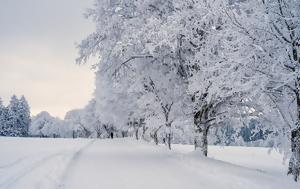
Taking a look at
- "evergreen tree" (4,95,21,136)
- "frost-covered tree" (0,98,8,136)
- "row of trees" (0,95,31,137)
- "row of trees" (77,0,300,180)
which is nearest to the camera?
"row of trees" (77,0,300,180)

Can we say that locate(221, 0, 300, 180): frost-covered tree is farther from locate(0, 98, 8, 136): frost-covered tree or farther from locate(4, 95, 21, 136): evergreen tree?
locate(4, 95, 21, 136): evergreen tree

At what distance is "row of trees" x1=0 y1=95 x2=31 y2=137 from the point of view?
309 ft

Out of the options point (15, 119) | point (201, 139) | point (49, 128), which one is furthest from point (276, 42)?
point (49, 128)

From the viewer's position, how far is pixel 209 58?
541 inches

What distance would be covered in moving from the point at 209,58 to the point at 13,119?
89.5 metres

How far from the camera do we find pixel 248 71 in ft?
35.6

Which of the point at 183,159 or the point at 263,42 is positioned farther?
the point at 183,159

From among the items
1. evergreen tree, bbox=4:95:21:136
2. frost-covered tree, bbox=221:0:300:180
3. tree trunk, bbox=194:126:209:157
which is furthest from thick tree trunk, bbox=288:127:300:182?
evergreen tree, bbox=4:95:21:136

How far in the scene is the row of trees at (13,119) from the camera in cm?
9425

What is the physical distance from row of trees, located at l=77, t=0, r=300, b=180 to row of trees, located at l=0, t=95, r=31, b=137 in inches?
2759

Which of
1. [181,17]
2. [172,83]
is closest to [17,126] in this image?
[172,83]

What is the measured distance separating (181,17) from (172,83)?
7.29 metres

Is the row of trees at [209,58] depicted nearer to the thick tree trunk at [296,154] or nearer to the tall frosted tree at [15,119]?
the thick tree trunk at [296,154]

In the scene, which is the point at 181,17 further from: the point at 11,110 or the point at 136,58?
the point at 11,110
